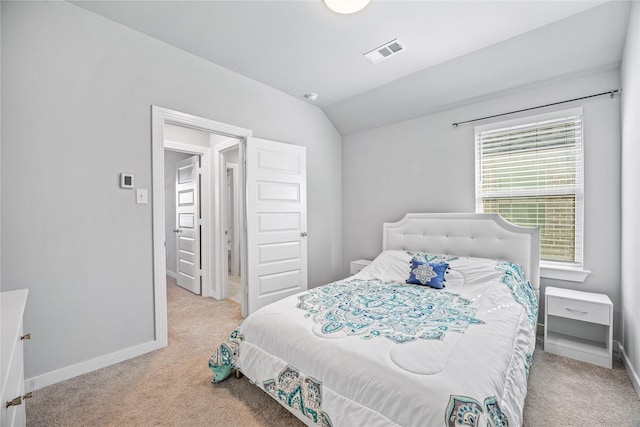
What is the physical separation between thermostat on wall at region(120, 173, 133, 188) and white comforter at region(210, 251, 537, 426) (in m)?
1.49

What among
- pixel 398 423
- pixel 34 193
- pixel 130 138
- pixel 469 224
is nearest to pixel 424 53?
pixel 469 224

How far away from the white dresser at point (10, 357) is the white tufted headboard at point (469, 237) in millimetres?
3209

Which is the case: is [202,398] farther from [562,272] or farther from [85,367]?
[562,272]

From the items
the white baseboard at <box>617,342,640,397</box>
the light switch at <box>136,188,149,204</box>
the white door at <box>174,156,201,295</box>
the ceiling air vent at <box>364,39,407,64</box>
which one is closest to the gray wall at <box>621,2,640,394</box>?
the white baseboard at <box>617,342,640,397</box>

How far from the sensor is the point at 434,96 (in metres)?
3.20

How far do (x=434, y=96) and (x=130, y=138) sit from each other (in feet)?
10.0

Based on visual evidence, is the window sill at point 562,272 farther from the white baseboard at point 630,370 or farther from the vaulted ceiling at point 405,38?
the vaulted ceiling at point 405,38

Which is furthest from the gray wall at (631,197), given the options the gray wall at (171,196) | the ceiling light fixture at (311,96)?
the gray wall at (171,196)

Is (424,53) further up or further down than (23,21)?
further up

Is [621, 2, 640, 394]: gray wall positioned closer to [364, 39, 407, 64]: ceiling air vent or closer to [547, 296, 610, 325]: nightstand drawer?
[547, 296, 610, 325]: nightstand drawer

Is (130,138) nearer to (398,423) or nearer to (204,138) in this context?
(204,138)

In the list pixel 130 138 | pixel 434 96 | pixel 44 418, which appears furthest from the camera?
pixel 434 96

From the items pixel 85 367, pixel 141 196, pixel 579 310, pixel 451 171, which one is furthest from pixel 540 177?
pixel 85 367

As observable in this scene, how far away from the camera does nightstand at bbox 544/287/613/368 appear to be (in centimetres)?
214
